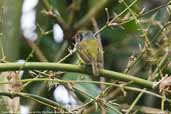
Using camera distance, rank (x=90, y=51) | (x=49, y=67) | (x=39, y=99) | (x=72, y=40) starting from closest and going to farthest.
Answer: (x=49, y=67), (x=39, y=99), (x=90, y=51), (x=72, y=40)

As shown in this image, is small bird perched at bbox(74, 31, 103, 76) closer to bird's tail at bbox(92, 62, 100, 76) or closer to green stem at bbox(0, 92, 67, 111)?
bird's tail at bbox(92, 62, 100, 76)

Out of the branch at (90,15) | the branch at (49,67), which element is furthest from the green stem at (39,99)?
the branch at (90,15)

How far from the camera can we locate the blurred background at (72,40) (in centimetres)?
185

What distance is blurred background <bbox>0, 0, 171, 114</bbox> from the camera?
6.07 ft

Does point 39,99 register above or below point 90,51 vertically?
below

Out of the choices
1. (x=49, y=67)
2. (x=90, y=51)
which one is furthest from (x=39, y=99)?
(x=90, y=51)

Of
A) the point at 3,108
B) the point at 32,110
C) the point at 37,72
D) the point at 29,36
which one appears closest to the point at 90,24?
the point at 29,36

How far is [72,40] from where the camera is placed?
227 cm

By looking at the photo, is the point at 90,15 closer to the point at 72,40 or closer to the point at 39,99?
the point at 72,40

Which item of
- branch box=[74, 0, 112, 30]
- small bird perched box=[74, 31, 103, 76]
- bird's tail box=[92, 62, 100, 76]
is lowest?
bird's tail box=[92, 62, 100, 76]

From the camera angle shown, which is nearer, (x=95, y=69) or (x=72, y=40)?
(x=95, y=69)

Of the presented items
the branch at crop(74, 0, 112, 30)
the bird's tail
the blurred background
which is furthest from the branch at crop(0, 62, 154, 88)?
the branch at crop(74, 0, 112, 30)

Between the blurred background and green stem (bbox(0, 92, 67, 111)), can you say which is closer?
green stem (bbox(0, 92, 67, 111))

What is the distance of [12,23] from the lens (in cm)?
216
